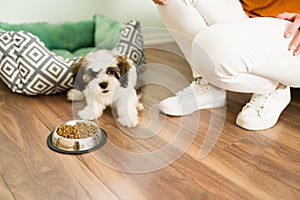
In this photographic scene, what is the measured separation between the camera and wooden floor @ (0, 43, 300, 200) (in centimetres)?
99

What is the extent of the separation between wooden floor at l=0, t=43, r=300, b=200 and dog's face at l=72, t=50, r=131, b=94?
0.43ft

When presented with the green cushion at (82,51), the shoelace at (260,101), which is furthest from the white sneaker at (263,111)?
the green cushion at (82,51)

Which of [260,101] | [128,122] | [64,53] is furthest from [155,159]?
[64,53]

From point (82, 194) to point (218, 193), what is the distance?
0.35 m

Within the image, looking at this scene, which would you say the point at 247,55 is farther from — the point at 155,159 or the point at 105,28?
the point at 105,28

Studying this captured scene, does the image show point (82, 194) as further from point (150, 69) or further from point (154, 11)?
point (154, 11)

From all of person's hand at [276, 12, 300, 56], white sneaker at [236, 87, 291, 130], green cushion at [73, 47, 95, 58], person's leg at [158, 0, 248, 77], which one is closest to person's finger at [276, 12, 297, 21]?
person's hand at [276, 12, 300, 56]

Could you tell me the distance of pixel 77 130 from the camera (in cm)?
118

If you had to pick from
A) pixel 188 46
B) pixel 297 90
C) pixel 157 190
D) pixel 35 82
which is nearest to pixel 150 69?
pixel 188 46

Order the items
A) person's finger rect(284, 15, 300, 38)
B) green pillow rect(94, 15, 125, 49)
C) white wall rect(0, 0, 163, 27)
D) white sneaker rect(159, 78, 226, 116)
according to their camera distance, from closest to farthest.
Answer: person's finger rect(284, 15, 300, 38) < white sneaker rect(159, 78, 226, 116) < green pillow rect(94, 15, 125, 49) < white wall rect(0, 0, 163, 27)

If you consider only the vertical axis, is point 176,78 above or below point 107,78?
below

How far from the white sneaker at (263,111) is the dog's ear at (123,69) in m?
0.41

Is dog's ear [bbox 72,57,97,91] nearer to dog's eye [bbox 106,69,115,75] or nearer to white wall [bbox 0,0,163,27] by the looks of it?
dog's eye [bbox 106,69,115,75]

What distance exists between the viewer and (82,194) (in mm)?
966
